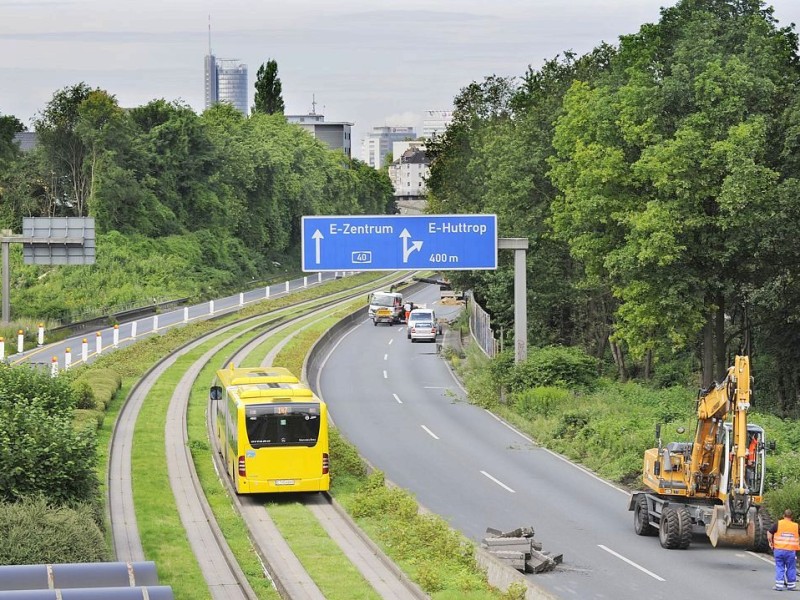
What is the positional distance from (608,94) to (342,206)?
4255 inches

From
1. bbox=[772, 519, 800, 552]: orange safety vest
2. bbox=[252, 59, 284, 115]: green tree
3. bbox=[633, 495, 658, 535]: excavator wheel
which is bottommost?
bbox=[633, 495, 658, 535]: excavator wheel

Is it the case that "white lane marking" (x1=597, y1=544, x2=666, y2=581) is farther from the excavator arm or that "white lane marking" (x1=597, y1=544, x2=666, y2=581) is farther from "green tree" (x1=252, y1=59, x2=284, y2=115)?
"green tree" (x1=252, y1=59, x2=284, y2=115)

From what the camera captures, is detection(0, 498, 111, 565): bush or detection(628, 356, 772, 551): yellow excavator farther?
detection(628, 356, 772, 551): yellow excavator

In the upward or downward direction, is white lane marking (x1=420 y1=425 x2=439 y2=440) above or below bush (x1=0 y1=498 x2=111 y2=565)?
below

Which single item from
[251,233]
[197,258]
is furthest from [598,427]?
[251,233]

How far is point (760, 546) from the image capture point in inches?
1036

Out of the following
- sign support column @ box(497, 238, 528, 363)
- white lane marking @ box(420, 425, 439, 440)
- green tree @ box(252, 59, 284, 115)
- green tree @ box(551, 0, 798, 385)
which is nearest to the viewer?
white lane marking @ box(420, 425, 439, 440)

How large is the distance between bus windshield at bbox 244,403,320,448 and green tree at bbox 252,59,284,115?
131 m

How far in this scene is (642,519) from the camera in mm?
28406

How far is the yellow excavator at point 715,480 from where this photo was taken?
2498cm

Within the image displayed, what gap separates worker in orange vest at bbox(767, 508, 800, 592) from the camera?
2294 centimetres

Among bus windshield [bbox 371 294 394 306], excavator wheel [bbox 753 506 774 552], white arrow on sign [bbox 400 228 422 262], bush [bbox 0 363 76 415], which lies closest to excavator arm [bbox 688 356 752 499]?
excavator wheel [bbox 753 506 774 552]

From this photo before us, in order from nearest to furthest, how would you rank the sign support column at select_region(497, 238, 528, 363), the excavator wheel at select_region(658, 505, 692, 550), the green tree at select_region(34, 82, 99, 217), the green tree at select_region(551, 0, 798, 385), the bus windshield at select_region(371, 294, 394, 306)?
the excavator wheel at select_region(658, 505, 692, 550)
the green tree at select_region(551, 0, 798, 385)
the sign support column at select_region(497, 238, 528, 363)
the bus windshield at select_region(371, 294, 394, 306)
the green tree at select_region(34, 82, 99, 217)

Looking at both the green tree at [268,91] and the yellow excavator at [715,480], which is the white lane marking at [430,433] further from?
the green tree at [268,91]
